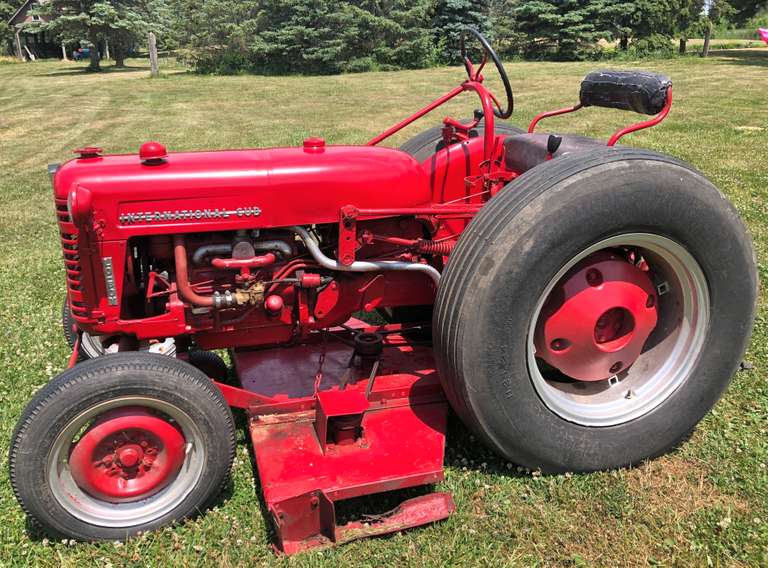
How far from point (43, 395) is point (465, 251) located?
1.62 meters

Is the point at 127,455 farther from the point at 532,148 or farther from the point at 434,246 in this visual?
the point at 532,148

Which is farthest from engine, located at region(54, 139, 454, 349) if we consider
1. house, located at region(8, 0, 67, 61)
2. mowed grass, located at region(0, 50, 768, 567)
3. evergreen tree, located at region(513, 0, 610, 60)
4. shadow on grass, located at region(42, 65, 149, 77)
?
house, located at region(8, 0, 67, 61)

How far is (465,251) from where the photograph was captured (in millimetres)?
2559

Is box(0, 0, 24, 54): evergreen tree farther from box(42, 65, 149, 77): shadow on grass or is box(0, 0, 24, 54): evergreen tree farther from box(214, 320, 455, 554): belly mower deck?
box(214, 320, 455, 554): belly mower deck

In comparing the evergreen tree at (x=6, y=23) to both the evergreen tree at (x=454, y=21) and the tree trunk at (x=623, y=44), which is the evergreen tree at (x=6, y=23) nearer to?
the evergreen tree at (x=454, y=21)

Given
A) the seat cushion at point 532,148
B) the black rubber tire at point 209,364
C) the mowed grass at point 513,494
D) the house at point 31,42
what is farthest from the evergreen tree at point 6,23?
the seat cushion at point 532,148

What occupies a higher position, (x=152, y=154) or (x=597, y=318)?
(x=152, y=154)

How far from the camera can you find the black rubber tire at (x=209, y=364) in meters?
3.50

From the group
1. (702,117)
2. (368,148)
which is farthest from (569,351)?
(702,117)

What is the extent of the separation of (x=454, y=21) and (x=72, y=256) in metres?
23.9

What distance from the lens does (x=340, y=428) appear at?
281cm

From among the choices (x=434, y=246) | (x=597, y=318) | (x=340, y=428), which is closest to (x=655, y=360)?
(x=597, y=318)

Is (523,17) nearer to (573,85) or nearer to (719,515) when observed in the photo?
(573,85)

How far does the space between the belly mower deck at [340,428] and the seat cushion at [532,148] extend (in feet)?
3.52
